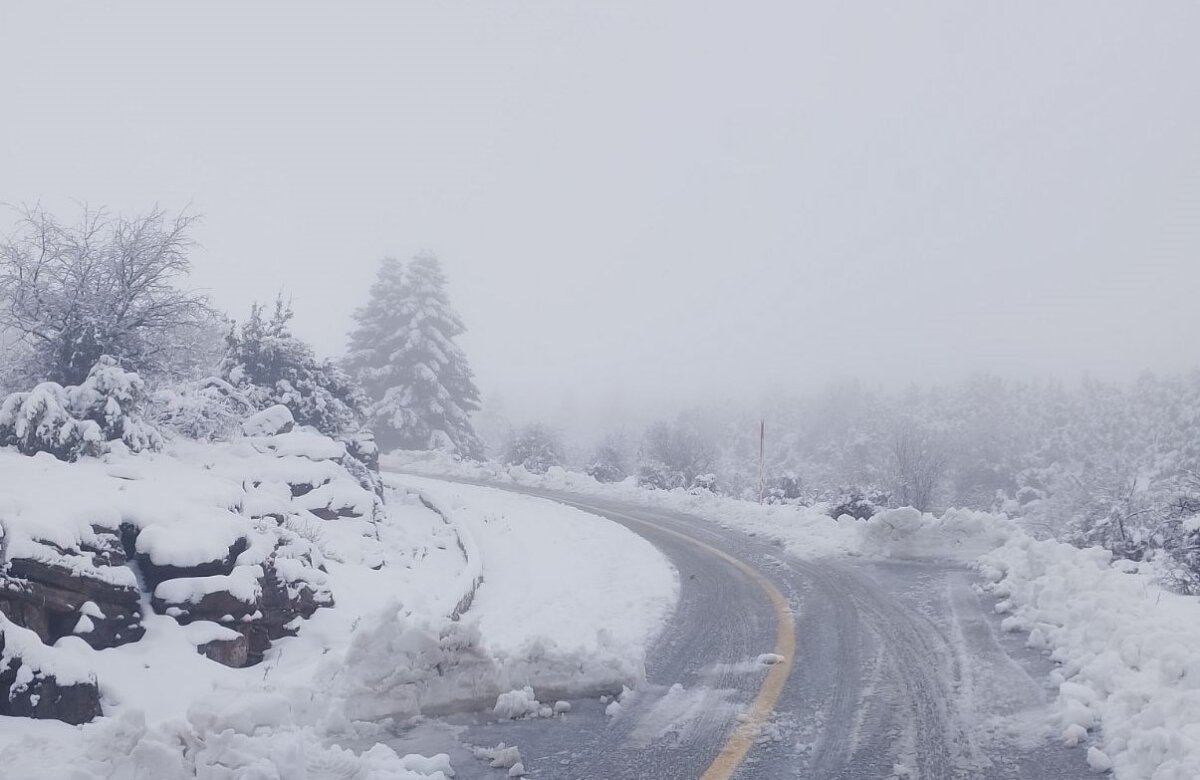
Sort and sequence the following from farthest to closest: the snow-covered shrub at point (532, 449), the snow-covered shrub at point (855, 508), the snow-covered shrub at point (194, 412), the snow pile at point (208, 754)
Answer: the snow-covered shrub at point (532, 449) < the snow-covered shrub at point (855, 508) < the snow-covered shrub at point (194, 412) < the snow pile at point (208, 754)

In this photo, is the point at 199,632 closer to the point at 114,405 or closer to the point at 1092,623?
the point at 114,405

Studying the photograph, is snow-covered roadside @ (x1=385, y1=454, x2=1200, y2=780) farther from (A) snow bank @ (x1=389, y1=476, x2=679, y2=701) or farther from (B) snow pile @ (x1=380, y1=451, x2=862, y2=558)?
(A) snow bank @ (x1=389, y1=476, x2=679, y2=701)

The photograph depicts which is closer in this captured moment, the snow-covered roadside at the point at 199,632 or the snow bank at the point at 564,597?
the snow-covered roadside at the point at 199,632

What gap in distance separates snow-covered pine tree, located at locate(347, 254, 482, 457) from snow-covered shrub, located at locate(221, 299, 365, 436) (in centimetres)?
1622

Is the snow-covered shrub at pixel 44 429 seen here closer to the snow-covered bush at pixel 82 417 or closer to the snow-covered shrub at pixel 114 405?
the snow-covered bush at pixel 82 417

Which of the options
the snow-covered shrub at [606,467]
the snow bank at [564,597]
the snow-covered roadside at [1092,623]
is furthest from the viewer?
Answer: the snow-covered shrub at [606,467]

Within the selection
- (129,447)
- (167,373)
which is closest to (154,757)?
(129,447)

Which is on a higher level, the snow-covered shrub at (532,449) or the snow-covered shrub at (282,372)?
the snow-covered shrub at (282,372)

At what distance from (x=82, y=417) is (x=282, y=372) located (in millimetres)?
8050

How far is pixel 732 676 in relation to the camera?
586 cm

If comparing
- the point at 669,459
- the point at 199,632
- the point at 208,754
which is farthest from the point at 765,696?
the point at 669,459

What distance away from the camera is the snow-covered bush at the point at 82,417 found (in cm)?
928

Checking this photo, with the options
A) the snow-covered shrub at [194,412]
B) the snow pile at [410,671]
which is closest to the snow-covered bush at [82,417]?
the snow-covered shrub at [194,412]

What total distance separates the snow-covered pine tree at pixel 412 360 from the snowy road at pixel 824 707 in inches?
1126
